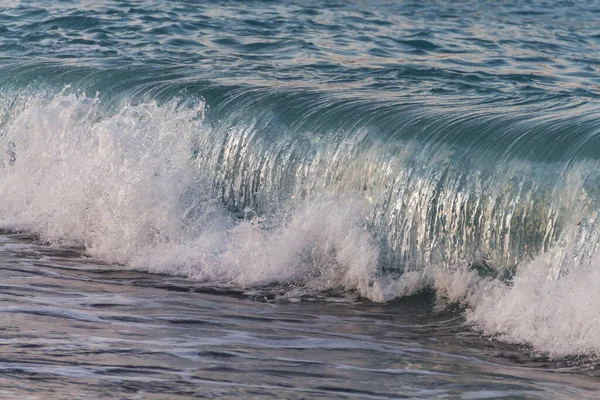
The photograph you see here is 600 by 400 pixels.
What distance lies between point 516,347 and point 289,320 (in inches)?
51.9

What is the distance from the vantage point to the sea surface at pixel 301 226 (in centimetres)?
509

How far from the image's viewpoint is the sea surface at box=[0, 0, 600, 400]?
5.09m

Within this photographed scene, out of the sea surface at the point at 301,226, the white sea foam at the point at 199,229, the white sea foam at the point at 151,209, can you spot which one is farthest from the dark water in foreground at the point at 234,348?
the white sea foam at the point at 151,209

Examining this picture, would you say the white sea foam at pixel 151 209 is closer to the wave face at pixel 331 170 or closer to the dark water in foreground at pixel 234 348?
the wave face at pixel 331 170

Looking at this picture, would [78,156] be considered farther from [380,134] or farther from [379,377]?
[379,377]

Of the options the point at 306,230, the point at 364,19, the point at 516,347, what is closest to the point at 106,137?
the point at 306,230

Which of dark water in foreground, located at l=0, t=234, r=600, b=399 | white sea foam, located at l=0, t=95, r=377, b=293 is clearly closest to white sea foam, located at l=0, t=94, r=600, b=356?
white sea foam, located at l=0, t=95, r=377, b=293

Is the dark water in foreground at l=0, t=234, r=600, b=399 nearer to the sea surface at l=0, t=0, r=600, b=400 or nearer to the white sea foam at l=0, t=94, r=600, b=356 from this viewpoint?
the sea surface at l=0, t=0, r=600, b=400

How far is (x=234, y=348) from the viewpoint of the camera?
5320 millimetres

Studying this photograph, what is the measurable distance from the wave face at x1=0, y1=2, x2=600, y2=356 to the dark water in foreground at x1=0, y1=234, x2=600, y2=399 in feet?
1.14

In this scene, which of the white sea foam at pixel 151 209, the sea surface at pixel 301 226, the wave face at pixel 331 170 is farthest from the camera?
the white sea foam at pixel 151 209

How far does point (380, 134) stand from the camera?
804 centimetres

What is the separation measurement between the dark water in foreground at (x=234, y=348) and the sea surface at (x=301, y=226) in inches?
0.8

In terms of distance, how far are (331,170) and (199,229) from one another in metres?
1.10
